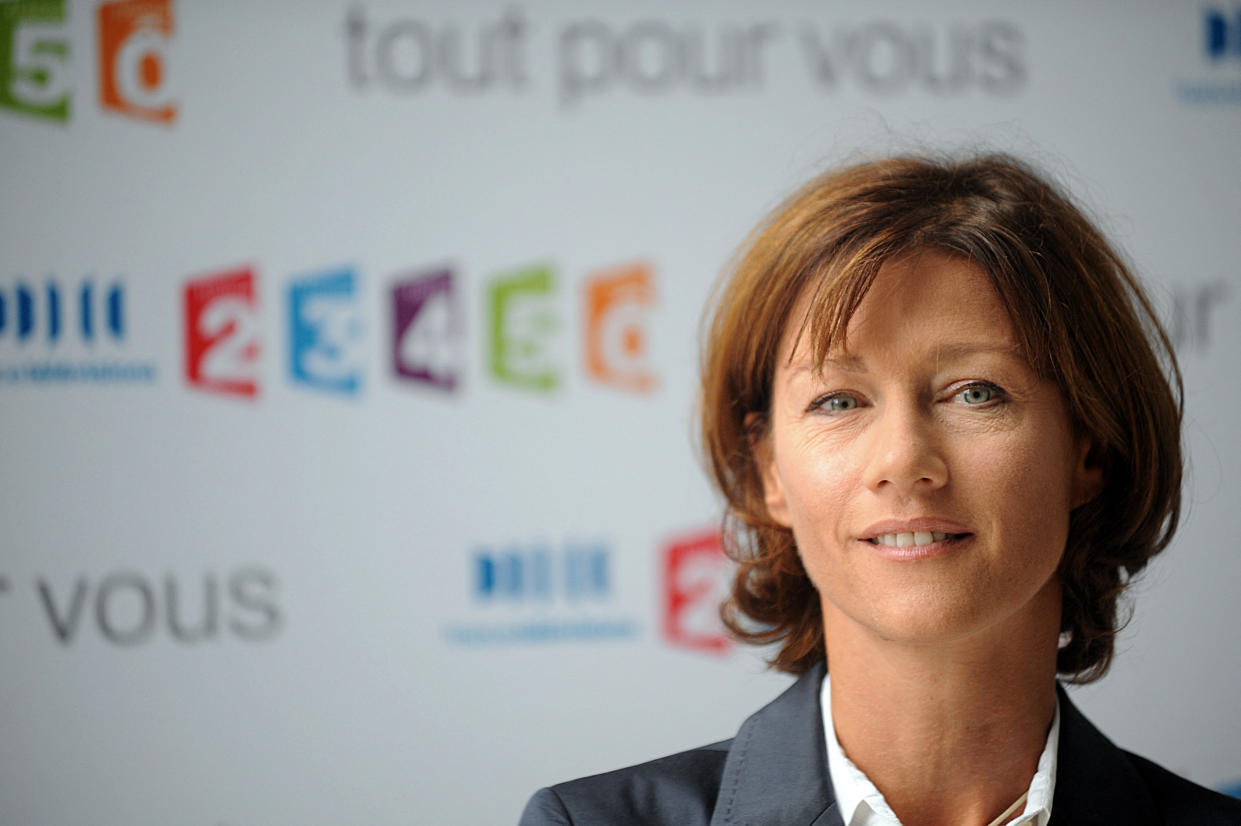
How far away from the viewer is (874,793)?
96 cm

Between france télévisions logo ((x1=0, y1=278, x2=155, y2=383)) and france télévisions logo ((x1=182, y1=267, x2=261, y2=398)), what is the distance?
0.34 ft

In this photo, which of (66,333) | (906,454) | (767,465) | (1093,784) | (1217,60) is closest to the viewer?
(906,454)

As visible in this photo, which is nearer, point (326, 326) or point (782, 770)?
point (782, 770)

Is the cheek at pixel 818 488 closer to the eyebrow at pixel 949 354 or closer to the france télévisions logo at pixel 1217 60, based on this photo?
the eyebrow at pixel 949 354

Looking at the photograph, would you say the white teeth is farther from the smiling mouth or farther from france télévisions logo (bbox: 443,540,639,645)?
france télévisions logo (bbox: 443,540,639,645)

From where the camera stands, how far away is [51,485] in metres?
2.18

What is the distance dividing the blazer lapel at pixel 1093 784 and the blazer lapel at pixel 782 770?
203 mm

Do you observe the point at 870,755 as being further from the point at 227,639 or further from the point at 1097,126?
the point at 1097,126

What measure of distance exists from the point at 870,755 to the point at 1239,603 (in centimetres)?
173

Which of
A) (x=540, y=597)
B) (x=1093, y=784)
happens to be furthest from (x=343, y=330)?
(x=1093, y=784)

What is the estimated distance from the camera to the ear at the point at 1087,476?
3.33 feet

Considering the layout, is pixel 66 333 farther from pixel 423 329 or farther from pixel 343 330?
pixel 423 329

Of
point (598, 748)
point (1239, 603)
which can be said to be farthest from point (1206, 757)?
point (598, 748)

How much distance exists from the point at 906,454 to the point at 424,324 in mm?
1503
